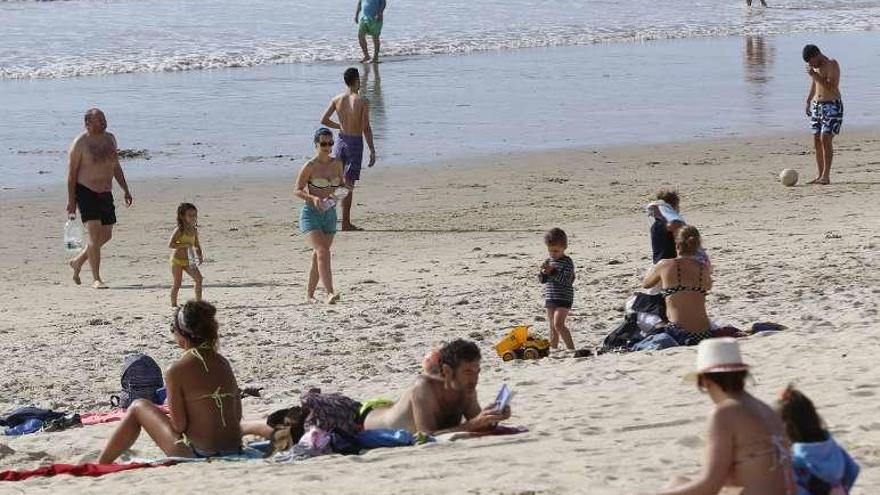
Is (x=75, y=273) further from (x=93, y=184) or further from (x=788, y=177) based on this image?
(x=788, y=177)

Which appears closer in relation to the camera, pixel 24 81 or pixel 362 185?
pixel 362 185

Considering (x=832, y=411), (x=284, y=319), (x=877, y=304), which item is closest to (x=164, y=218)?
(x=284, y=319)

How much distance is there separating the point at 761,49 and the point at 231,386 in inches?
916

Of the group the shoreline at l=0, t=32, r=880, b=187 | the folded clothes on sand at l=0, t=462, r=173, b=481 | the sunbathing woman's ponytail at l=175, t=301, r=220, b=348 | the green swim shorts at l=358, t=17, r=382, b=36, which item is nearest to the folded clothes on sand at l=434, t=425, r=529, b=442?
the sunbathing woman's ponytail at l=175, t=301, r=220, b=348

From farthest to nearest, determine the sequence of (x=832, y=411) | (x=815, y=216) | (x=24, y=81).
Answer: (x=24, y=81), (x=815, y=216), (x=832, y=411)

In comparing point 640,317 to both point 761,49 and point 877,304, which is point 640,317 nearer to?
point 877,304

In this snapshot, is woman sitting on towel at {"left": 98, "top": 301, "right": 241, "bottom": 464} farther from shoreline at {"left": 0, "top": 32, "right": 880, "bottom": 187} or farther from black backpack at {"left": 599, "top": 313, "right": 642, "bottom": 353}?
shoreline at {"left": 0, "top": 32, "right": 880, "bottom": 187}

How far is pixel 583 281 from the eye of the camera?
488 inches

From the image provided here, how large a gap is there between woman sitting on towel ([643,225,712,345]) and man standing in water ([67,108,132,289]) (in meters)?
5.12

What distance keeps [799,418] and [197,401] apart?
10.7 ft

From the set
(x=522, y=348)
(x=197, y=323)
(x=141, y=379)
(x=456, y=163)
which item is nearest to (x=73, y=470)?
(x=197, y=323)

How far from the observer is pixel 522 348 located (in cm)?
1027

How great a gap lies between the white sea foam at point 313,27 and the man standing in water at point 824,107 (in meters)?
14.4

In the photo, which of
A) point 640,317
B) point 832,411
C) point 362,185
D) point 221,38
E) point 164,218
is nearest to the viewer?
point 832,411
